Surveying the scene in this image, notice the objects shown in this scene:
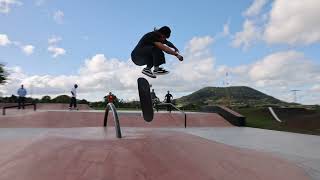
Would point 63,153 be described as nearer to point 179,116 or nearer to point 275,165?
point 275,165

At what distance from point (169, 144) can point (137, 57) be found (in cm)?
210

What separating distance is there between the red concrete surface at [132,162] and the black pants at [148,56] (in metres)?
1.63

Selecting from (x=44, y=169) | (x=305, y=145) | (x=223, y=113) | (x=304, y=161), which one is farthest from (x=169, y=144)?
(x=223, y=113)

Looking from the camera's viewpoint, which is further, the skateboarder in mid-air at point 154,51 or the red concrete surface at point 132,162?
the skateboarder in mid-air at point 154,51

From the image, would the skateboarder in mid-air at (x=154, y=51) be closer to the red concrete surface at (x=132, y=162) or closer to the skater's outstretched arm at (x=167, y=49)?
the skater's outstretched arm at (x=167, y=49)

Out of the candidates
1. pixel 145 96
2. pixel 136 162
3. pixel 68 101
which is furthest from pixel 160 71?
pixel 68 101

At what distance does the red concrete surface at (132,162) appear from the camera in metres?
4.87

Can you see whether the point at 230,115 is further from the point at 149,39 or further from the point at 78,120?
the point at 149,39

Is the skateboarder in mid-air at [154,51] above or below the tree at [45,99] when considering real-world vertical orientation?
below

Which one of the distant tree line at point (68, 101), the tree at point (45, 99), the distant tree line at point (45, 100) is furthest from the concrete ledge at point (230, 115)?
the tree at point (45, 99)

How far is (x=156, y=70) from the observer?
7508mm

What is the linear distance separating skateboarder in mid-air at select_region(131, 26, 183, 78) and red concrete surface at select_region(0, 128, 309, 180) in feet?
5.12

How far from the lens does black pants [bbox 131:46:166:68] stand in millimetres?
7434

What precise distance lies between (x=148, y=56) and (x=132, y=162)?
284 cm
